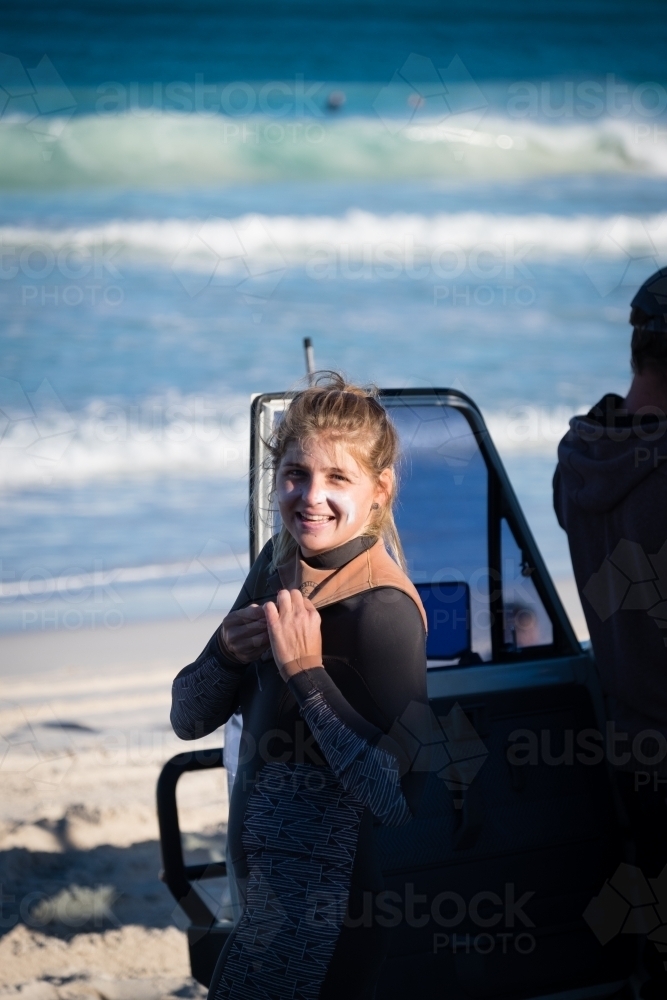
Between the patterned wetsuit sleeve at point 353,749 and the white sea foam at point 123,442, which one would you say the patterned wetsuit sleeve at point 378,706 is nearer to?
the patterned wetsuit sleeve at point 353,749

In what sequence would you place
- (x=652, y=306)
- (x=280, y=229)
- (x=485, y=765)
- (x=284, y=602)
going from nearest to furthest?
(x=284, y=602)
(x=652, y=306)
(x=485, y=765)
(x=280, y=229)

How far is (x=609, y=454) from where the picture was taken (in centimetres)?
235

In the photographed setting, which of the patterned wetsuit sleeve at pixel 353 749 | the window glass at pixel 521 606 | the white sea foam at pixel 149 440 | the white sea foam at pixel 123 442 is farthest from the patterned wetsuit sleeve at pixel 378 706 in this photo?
the white sea foam at pixel 149 440

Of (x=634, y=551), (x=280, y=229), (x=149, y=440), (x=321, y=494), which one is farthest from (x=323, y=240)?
(x=321, y=494)

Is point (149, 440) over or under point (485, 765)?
over

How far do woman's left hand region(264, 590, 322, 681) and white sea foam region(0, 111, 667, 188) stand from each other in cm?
1826

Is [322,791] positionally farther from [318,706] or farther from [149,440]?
[149,440]

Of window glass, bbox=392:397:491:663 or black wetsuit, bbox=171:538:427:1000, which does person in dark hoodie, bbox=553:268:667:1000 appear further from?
black wetsuit, bbox=171:538:427:1000

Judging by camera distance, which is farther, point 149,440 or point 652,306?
point 149,440

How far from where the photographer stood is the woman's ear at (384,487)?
2.00 meters

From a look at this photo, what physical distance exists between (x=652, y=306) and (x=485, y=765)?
121 cm

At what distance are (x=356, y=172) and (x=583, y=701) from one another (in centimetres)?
1918

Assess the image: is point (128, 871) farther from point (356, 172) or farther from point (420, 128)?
point (420, 128)

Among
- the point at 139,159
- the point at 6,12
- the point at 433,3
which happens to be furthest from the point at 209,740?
the point at 433,3
